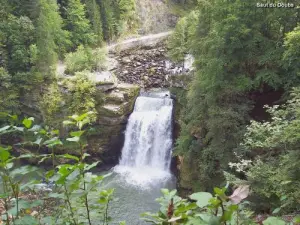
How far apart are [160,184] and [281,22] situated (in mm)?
8809

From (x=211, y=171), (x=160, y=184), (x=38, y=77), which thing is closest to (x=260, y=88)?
(x=211, y=171)

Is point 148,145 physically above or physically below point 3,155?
below

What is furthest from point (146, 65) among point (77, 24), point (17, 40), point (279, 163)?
point (279, 163)

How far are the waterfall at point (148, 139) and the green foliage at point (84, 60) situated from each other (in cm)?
456

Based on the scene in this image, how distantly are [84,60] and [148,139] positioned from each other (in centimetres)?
682

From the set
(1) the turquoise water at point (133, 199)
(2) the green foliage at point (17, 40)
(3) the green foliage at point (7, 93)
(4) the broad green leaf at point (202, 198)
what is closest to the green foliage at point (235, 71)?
(1) the turquoise water at point (133, 199)

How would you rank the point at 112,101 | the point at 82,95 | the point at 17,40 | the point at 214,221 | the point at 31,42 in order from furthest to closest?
the point at 31,42, the point at 17,40, the point at 112,101, the point at 82,95, the point at 214,221

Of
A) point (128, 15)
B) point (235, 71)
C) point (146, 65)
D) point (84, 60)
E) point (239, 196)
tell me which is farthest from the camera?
point (128, 15)

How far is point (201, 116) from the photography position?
439 inches

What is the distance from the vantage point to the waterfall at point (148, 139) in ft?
52.5

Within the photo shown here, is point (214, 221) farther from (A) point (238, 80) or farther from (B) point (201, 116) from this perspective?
(B) point (201, 116)

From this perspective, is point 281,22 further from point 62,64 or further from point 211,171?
point 62,64

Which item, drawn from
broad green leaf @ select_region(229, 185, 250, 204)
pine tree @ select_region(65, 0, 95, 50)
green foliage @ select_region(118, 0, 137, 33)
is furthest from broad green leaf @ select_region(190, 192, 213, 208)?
green foliage @ select_region(118, 0, 137, 33)

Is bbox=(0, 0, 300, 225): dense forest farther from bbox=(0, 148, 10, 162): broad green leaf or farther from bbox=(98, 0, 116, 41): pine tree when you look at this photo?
bbox=(98, 0, 116, 41): pine tree
